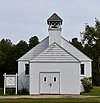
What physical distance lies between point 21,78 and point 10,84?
430 centimetres

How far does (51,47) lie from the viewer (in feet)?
145

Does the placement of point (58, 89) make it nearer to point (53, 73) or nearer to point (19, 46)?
point (53, 73)

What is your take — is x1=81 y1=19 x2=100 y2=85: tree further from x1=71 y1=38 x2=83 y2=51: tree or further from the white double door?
the white double door

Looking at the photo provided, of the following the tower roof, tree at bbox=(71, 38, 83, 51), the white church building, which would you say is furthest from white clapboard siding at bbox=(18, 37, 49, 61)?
tree at bbox=(71, 38, 83, 51)

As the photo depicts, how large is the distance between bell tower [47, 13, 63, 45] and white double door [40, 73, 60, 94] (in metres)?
6.09

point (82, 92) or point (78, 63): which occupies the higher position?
point (78, 63)

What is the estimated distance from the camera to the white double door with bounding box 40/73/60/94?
43.2 meters

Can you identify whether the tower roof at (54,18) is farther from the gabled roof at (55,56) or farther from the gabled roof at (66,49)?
the gabled roof at (55,56)

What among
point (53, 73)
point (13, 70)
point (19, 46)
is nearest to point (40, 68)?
point (53, 73)

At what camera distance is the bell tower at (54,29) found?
48688 mm

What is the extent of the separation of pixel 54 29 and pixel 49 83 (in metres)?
8.18

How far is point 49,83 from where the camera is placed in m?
43.8

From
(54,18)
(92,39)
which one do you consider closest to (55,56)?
(54,18)

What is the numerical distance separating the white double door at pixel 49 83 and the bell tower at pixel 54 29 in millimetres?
6086
